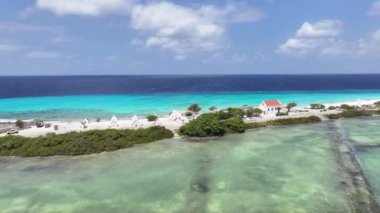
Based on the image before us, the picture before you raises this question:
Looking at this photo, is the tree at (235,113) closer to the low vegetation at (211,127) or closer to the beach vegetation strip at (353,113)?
the low vegetation at (211,127)

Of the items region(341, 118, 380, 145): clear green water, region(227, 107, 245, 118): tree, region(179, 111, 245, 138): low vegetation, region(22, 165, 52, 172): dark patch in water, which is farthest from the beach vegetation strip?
region(22, 165, 52, 172): dark patch in water

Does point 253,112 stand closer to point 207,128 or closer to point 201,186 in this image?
point 207,128

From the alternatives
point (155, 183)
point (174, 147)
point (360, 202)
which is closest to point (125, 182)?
point (155, 183)

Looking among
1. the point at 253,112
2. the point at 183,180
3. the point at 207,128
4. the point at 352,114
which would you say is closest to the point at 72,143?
the point at 183,180

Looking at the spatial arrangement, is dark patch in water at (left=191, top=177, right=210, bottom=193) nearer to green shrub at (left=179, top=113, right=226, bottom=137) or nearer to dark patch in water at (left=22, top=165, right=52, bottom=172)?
green shrub at (left=179, top=113, right=226, bottom=137)

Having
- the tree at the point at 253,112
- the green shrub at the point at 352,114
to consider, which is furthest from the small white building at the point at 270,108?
the green shrub at the point at 352,114

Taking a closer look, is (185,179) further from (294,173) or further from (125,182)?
(294,173)

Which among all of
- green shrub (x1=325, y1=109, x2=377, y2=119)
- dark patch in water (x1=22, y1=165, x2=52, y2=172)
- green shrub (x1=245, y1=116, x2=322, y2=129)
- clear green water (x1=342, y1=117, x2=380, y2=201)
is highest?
green shrub (x1=325, y1=109, x2=377, y2=119)
